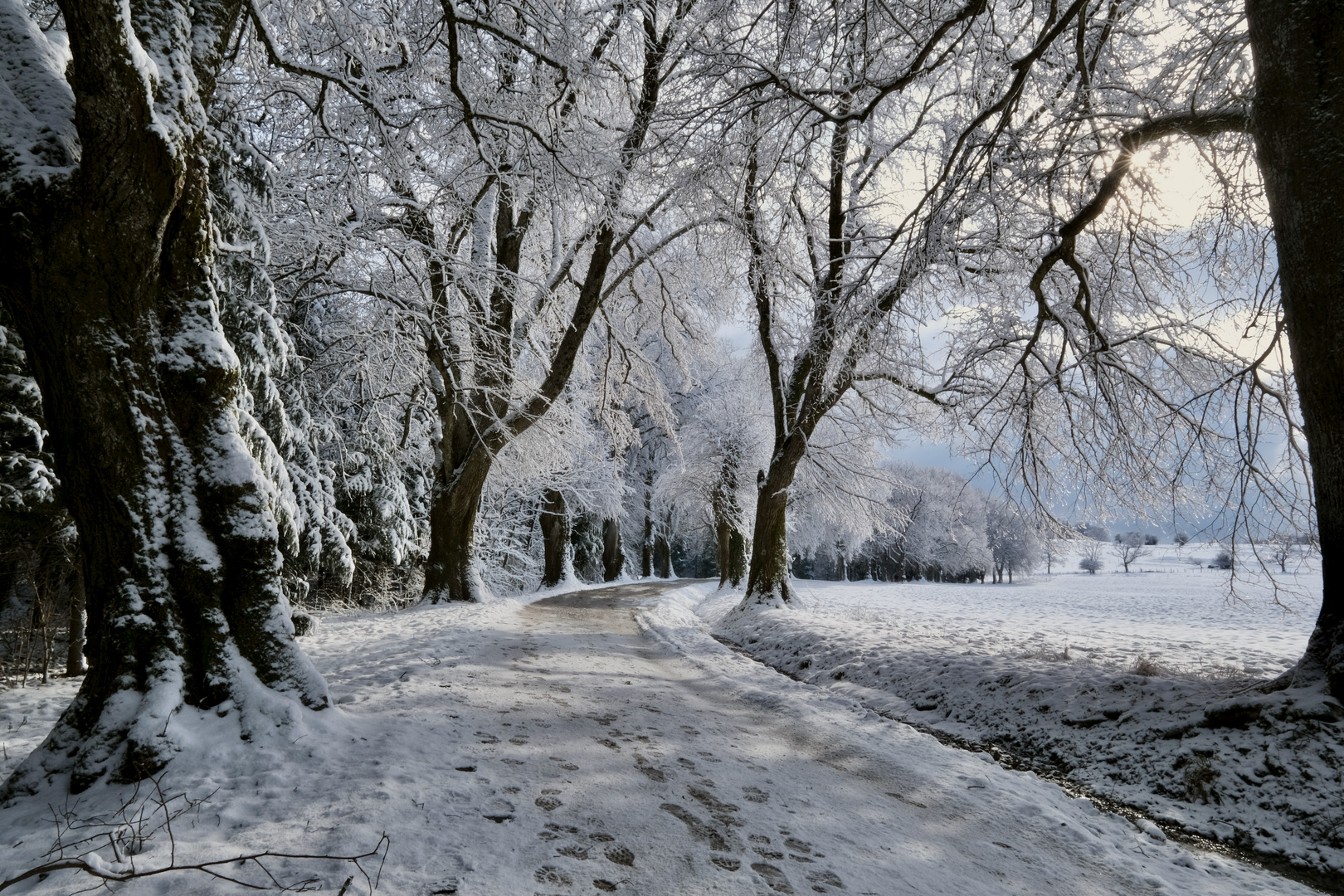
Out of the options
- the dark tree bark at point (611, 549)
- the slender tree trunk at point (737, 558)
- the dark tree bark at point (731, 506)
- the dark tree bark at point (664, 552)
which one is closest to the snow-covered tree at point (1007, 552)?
the dark tree bark at point (664, 552)

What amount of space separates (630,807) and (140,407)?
3245 millimetres

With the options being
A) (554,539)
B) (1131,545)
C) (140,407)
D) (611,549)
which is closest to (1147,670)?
(140,407)

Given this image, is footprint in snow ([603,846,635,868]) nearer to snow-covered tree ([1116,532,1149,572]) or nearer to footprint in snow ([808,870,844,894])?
footprint in snow ([808,870,844,894])

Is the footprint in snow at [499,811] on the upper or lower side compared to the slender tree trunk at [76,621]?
lower

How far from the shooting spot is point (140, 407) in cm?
316

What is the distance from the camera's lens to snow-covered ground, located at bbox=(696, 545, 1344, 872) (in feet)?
10.8

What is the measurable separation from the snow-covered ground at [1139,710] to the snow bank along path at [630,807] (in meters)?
0.47

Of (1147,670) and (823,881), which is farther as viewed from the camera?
(1147,670)

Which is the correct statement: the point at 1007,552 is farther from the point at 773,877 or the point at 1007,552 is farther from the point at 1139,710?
the point at 773,877

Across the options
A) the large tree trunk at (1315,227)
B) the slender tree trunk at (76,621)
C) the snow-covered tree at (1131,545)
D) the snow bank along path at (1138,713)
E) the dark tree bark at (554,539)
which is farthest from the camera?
the snow-covered tree at (1131,545)

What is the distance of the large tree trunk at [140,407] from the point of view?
2922 mm

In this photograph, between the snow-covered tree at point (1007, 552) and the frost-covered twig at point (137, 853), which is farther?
the snow-covered tree at point (1007, 552)

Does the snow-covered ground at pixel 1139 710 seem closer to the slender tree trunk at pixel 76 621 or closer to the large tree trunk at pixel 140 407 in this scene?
the large tree trunk at pixel 140 407

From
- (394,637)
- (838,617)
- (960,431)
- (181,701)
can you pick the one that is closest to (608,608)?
(838,617)
